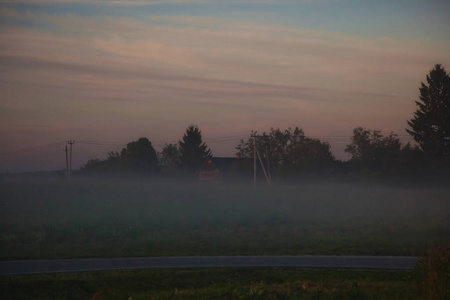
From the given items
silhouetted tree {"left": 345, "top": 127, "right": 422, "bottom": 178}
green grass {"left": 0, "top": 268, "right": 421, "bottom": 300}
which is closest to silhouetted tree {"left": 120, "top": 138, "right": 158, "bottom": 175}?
silhouetted tree {"left": 345, "top": 127, "right": 422, "bottom": 178}

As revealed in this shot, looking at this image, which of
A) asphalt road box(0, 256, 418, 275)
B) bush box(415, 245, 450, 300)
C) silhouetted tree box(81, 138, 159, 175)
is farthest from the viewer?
silhouetted tree box(81, 138, 159, 175)

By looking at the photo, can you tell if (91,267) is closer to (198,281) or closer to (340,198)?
(198,281)

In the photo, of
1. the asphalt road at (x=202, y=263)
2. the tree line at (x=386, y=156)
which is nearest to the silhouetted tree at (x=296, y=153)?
the tree line at (x=386, y=156)

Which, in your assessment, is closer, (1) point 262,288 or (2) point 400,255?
(1) point 262,288

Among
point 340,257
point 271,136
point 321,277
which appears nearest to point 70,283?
point 321,277

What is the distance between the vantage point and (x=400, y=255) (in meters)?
18.4

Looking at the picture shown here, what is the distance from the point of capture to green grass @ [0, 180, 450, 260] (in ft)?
70.2

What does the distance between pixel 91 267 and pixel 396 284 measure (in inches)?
357

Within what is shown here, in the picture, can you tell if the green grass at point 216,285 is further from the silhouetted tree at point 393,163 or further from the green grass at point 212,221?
the silhouetted tree at point 393,163

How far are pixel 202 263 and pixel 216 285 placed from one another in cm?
388

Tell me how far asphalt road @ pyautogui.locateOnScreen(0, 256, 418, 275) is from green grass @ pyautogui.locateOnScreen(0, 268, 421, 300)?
107 centimetres

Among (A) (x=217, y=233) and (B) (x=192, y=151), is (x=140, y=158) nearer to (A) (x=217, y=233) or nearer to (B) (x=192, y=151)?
(B) (x=192, y=151)

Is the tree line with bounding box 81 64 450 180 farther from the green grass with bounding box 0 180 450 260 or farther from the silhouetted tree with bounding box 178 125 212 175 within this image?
the green grass with bounding box 0 180 450 260

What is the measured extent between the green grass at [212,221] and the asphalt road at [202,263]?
5.65ft
